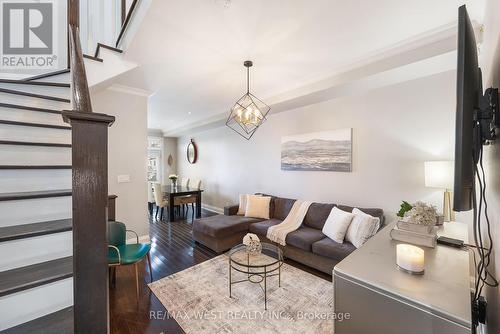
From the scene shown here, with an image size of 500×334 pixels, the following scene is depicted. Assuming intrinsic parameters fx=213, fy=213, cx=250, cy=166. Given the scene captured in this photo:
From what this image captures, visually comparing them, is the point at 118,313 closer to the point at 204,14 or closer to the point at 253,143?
the point at 204,14

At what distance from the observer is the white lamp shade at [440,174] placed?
86.0 inches

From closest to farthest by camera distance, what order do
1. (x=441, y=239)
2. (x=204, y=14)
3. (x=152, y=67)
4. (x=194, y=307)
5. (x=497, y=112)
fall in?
(x=497, y=112)
(x=441, y=239)
(x=204, y=14)
(x=194, y=307)
(x=152, y=67)

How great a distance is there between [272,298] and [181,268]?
1321mm

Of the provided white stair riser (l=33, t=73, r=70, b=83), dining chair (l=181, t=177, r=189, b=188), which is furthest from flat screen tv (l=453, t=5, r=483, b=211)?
dining chair (l=181, t=177, r=189, b=188)

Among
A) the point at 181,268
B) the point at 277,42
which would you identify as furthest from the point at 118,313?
the point at 277,42

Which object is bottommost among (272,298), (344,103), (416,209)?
(272,298)

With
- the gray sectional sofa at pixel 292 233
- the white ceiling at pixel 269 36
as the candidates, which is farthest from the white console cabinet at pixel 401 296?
the white ceiling at pixel 269 36

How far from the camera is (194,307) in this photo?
209 centimetres

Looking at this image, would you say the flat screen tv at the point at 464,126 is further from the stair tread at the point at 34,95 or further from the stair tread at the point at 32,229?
the stair tread at the point at 34,95

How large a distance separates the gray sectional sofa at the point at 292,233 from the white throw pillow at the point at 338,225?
0.07 meters

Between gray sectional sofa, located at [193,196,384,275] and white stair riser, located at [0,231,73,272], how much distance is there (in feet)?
6.56

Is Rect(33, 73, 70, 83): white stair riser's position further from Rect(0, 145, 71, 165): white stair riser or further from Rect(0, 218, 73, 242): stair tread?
Rect(0, 218, 73, 242): stair tread

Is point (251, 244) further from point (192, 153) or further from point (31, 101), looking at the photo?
point (192, 153)

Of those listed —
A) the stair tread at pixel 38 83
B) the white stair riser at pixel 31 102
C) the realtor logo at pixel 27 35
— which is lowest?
the white stair riser at pixel 31 102
